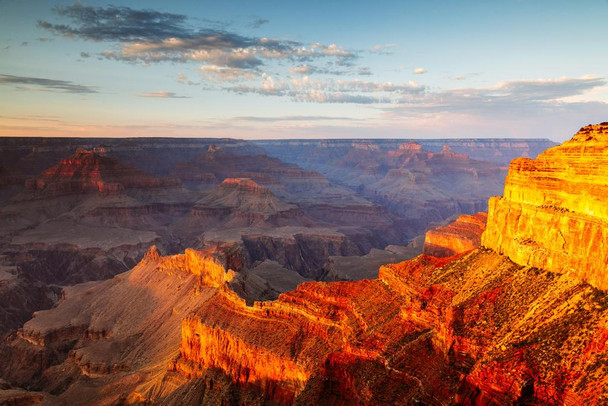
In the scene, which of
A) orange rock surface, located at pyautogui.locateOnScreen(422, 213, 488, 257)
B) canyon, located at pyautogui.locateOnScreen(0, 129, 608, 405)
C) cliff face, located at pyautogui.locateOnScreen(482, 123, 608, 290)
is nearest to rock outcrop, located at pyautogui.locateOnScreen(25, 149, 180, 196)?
canyon, located at pyautogui.locateOnScreen(0, 129, 608, 405)

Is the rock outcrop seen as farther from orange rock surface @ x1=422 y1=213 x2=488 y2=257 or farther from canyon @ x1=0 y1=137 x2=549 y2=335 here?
orange rock surface @ x1=422 y1=213 x2=488 y2=257

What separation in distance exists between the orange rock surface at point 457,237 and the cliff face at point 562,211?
49348 millimetres

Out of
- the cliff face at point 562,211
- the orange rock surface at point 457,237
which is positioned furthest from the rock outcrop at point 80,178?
the cliff face at point 562,211

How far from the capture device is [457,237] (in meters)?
95.4

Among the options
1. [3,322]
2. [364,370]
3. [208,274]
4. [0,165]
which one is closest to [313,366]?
[364,370]

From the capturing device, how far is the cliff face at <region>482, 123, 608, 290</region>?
32219 mm

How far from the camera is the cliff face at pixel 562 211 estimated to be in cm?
3222

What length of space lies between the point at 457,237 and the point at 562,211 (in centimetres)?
6033

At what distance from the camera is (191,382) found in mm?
52375

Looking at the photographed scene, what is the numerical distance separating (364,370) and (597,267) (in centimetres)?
1586

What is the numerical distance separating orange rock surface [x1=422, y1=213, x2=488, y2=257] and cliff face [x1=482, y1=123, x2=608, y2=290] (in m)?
49.3

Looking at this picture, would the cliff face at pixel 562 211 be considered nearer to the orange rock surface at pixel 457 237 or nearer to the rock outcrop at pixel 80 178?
the orange rock surface at pixel 457 237

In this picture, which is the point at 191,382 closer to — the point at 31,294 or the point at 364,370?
the point at 364,370

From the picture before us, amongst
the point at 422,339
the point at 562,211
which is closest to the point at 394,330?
the point at 422,339
